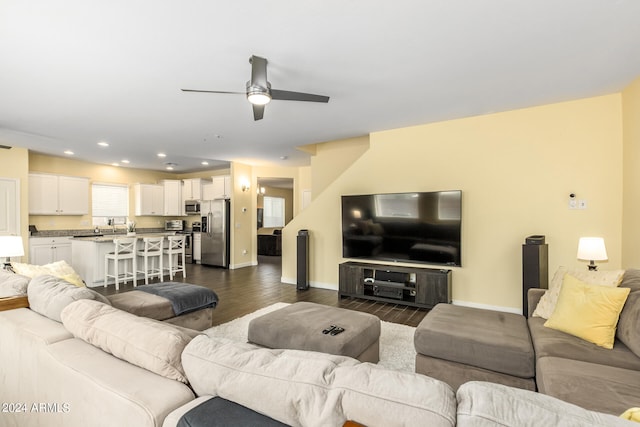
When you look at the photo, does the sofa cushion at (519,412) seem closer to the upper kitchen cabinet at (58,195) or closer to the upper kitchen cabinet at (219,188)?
the upper kitchen cabinet at (219,188)

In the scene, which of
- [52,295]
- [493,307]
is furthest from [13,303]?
[493,307]

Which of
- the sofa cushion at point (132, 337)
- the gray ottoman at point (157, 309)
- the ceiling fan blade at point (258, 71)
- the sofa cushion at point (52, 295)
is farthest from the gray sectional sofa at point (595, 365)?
the gray ottoman at point (157, 309)

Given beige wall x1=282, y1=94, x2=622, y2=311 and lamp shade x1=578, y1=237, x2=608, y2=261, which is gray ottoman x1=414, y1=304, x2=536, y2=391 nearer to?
lamp shade x1=578, y1=237, x2=608, y2=261

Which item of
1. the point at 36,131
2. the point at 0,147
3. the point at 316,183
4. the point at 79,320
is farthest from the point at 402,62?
the point at 0,147

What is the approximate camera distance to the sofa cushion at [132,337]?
3.63 feet

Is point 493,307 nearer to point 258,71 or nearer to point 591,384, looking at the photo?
point 591,384

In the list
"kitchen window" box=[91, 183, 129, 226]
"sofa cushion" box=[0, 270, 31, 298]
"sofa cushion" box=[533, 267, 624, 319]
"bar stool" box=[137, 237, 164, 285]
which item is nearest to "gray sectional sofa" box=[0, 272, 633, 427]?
"sofa cushion" box=[0, 270, 31, 298]

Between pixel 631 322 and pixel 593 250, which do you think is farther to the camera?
pixel 593 250

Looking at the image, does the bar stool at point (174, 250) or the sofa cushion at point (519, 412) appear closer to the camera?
the sofa cushion at point (519, 412)

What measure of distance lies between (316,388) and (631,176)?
4319 mm

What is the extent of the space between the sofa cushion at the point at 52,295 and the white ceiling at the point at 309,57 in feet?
5.95

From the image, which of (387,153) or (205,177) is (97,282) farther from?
(387,153)

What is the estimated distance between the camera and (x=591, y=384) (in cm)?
158

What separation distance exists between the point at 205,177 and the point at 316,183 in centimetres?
461
